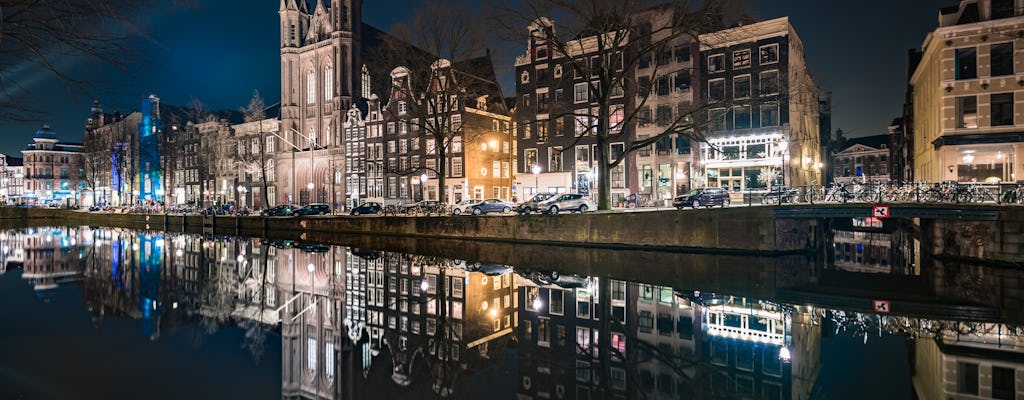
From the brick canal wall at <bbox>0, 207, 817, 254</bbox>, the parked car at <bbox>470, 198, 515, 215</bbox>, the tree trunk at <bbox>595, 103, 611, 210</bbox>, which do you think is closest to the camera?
the brick canal wall at <bbox>0, 207, 817, 254</bbox>

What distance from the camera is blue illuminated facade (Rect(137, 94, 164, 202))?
356ft

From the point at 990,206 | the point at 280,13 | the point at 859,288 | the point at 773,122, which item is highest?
the point at 280,13

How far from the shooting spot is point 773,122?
47.9 meters

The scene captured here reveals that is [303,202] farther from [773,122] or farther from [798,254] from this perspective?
[798,254]

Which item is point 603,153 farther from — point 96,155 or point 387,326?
point 96,155

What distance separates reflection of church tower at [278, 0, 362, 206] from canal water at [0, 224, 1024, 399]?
59.1 meters

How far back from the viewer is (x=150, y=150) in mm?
111562

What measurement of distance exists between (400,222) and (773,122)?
113 feet

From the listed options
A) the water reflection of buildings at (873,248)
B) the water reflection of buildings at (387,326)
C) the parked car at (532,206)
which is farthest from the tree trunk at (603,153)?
the water reflection of buildings at (873,248)

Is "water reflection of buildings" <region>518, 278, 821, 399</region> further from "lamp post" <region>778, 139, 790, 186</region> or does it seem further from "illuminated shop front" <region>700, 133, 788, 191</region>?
"lamp post" <region>778, 139, 790, 186</region>

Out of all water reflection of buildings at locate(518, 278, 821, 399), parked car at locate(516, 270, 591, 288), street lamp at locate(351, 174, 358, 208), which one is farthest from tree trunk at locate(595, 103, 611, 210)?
street lamp at locate(351, 174, 358, 208)

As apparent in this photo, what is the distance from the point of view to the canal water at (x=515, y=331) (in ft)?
32.0

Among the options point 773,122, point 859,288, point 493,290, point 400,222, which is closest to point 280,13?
point 400,222

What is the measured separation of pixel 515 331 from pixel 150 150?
125m
